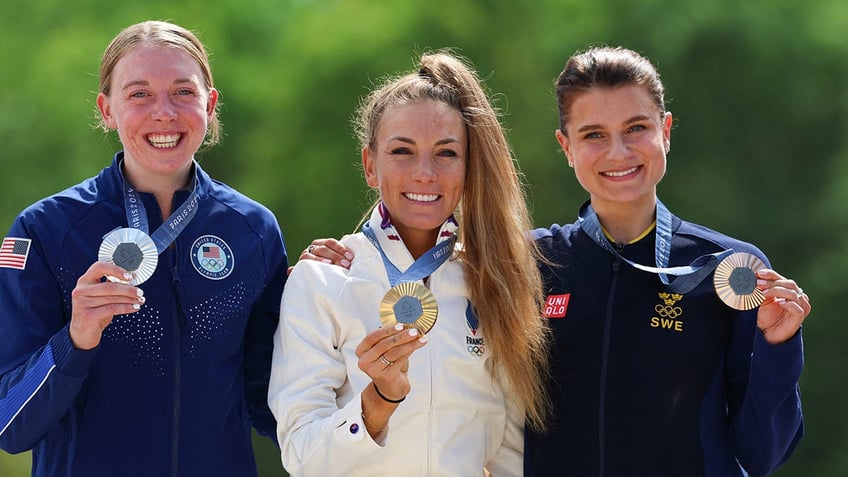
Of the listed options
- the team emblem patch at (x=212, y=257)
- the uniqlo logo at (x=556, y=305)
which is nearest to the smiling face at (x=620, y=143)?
the uniqlo logo at (x=556, y=305)

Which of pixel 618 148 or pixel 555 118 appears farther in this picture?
pixel 555 118

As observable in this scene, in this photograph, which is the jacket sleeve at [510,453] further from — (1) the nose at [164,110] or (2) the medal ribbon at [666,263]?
(1) the nose at [164,110]

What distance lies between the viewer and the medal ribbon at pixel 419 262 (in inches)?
162

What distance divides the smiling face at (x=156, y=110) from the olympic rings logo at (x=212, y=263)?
0.33 metres

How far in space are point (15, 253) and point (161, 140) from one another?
64 centimetres

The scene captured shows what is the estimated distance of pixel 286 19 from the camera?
Answer: 1554cm

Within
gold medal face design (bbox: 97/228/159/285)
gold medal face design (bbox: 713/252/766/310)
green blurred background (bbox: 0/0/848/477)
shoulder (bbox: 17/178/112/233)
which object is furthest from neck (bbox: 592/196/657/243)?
green blurred background (bbox: 0/0/848/477)

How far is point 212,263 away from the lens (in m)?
4.26

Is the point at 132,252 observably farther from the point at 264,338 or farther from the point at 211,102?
the point at 211,102

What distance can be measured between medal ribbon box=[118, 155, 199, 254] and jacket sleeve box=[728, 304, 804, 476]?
1995mm

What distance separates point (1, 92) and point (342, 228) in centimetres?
586

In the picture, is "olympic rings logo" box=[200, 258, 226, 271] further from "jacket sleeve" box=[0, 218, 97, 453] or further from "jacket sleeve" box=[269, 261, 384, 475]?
"jacket sleeve" box=[0, 218, 97, 453]

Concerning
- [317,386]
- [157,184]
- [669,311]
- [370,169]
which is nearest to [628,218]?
[669,311]

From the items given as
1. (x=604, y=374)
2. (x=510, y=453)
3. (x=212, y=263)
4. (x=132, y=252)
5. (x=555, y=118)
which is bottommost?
(x=510, y=453)
